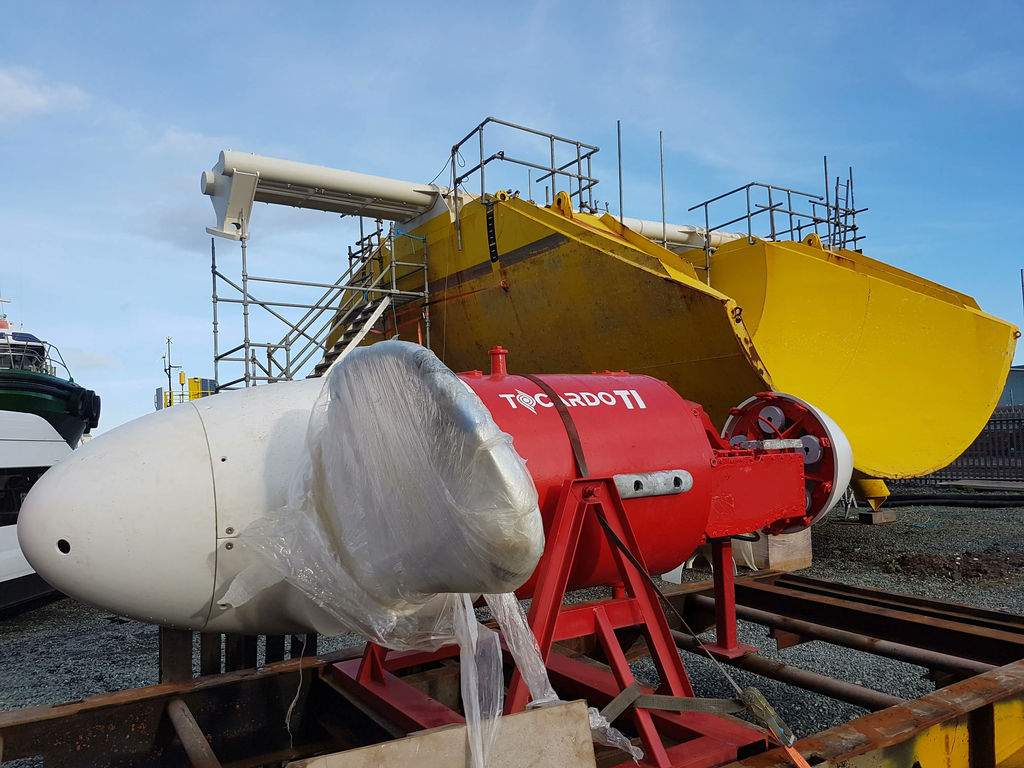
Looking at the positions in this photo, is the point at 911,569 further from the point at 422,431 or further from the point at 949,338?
the point at 422,431

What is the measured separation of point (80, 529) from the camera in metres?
2.12

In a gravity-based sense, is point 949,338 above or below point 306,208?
below

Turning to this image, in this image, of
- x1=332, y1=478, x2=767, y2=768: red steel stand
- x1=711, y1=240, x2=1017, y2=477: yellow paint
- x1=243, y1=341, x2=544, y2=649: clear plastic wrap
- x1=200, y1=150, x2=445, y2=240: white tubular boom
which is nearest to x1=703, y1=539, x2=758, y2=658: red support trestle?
x1=332, y1=478, x2=767, y2=768: red steel stand

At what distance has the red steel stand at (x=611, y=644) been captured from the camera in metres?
2.18

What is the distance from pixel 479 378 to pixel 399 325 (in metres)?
7.48

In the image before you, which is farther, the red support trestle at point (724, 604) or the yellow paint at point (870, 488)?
the yellow paint at point (870, 488)

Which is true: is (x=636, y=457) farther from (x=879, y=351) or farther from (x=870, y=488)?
(x=879, y=351)

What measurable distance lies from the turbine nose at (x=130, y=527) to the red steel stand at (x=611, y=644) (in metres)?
0.85

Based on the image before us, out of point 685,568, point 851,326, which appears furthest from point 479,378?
point 851,326

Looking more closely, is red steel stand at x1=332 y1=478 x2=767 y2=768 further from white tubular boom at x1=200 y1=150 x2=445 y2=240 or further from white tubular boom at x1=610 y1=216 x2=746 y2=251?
white tubular boom at x1=610 y1=216 x2=746 y2=251

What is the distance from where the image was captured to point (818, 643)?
16.2ft

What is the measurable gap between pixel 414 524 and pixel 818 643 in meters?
4.09

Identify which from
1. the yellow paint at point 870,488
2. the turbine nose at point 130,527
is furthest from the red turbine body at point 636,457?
the yellow paint at point 870,488

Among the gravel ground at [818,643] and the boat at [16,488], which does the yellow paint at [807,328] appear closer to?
the gravel ground at [818,643]
